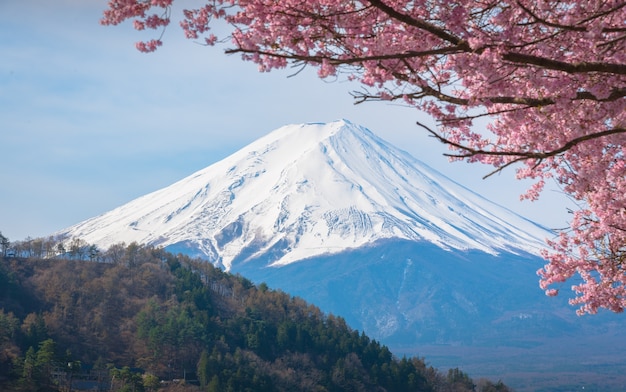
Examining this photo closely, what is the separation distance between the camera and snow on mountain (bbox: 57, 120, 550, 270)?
170375 mm

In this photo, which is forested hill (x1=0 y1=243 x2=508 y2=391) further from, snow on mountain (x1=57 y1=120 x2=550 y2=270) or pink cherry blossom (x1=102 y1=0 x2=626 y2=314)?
snow on mountain (x1=57 y1=120 x2=550 y2=270)

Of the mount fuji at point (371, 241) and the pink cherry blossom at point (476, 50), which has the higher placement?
the mount fuji at point (371, 241)

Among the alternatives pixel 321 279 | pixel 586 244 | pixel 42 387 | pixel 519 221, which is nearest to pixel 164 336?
pixel 42 387

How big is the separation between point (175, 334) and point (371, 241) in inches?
4676

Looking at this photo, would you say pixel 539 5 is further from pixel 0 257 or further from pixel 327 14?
pixel 0 257

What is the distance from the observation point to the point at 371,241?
172 metres

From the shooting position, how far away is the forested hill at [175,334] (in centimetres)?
4931

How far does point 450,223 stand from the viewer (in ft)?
561

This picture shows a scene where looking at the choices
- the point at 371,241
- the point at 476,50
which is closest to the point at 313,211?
the point at 371,241

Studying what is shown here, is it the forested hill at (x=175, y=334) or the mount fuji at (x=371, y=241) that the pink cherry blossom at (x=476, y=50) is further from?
the mount fuji at (x=371, y=241)

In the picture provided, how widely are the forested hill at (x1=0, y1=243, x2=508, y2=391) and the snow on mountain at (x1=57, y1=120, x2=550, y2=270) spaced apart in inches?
3766

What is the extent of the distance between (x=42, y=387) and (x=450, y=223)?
138 metres

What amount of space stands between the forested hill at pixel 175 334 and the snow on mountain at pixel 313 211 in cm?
9564

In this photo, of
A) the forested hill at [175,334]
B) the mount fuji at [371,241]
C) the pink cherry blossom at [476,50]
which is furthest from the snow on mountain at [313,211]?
the pink cherry blossom at [476,50]
